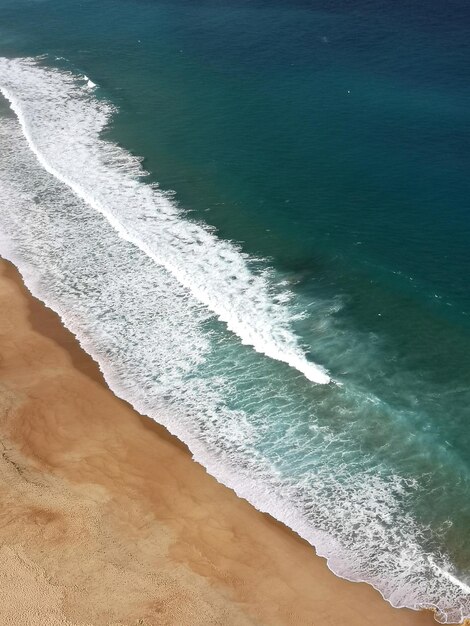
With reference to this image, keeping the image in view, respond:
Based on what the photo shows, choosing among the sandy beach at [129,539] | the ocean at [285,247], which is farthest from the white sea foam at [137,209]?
the sandy beach at [129,539]

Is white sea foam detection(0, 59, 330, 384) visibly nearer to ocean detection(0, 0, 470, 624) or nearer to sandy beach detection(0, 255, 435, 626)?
ocean detection(0, 0, 470, 624)

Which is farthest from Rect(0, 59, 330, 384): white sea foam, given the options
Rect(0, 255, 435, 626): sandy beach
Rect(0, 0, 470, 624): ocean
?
Rect(0, 255, 435, 626): sandy beach

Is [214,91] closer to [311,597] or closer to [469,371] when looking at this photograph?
[469,371]

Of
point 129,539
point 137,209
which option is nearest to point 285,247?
point 137,209

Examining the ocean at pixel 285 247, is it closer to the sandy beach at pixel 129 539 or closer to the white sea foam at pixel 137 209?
the white sea foam at pixel 137 209

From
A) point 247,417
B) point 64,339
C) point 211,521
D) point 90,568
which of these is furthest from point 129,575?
point 64,339
